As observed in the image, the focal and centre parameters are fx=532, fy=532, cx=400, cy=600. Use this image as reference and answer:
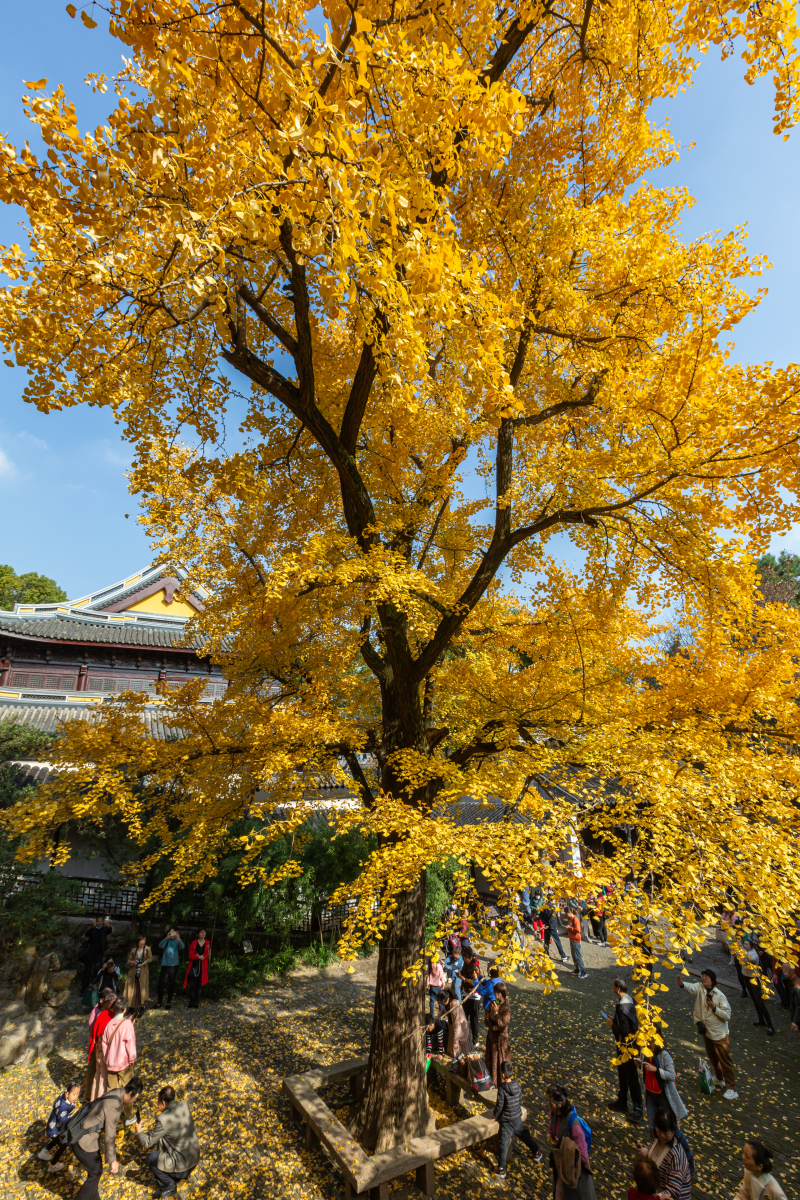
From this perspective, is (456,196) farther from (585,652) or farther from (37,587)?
(37,587)

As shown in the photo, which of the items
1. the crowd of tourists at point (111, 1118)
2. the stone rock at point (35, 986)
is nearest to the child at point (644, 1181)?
the crowd of tourists at point (111, 1118)

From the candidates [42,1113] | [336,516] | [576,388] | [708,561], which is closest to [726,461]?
[708,561]

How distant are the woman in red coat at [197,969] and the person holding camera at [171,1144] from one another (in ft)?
14.3

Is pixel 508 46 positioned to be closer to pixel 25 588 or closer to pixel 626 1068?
pixel 626 1068

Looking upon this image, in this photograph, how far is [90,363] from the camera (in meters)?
4.44

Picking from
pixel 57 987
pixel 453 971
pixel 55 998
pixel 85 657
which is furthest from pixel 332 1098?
pixel 85 657

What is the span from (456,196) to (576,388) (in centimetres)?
276

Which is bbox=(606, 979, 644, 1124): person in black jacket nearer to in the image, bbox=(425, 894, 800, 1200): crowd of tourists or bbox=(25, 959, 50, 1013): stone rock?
bbox=(425, 894, 800, 1200): crowd of tourists

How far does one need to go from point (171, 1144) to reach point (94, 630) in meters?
18.6

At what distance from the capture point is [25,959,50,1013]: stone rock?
30.2ft

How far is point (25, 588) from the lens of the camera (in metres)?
40.4

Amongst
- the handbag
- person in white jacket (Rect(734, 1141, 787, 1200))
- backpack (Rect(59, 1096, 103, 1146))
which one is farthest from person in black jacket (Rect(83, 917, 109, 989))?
person in white jacket (Rect(734, 1141, 787, 1200))

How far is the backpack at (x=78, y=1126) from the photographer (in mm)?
5410

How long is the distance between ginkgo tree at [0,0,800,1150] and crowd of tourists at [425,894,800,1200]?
1.16 meters
